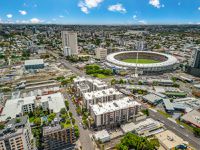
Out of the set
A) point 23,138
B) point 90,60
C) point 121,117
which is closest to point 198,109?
point 121,117

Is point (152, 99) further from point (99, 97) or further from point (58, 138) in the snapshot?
point (58, 138)

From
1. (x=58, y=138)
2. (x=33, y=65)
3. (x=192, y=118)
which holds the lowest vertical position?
(x=192, y=118)

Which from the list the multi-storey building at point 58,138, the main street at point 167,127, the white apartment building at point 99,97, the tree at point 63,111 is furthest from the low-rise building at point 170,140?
the tree at point 63,111

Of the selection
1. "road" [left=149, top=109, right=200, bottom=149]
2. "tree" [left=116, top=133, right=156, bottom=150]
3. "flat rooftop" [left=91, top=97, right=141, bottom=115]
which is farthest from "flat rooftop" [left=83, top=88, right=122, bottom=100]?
"tree" [left=116, top=133, right=156, bottom=150]

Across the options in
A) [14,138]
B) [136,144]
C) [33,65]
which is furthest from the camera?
[33,65]

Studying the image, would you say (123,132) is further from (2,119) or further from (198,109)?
(2,119)

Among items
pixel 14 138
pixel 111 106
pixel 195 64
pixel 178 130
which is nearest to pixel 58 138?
pixel 14 138
